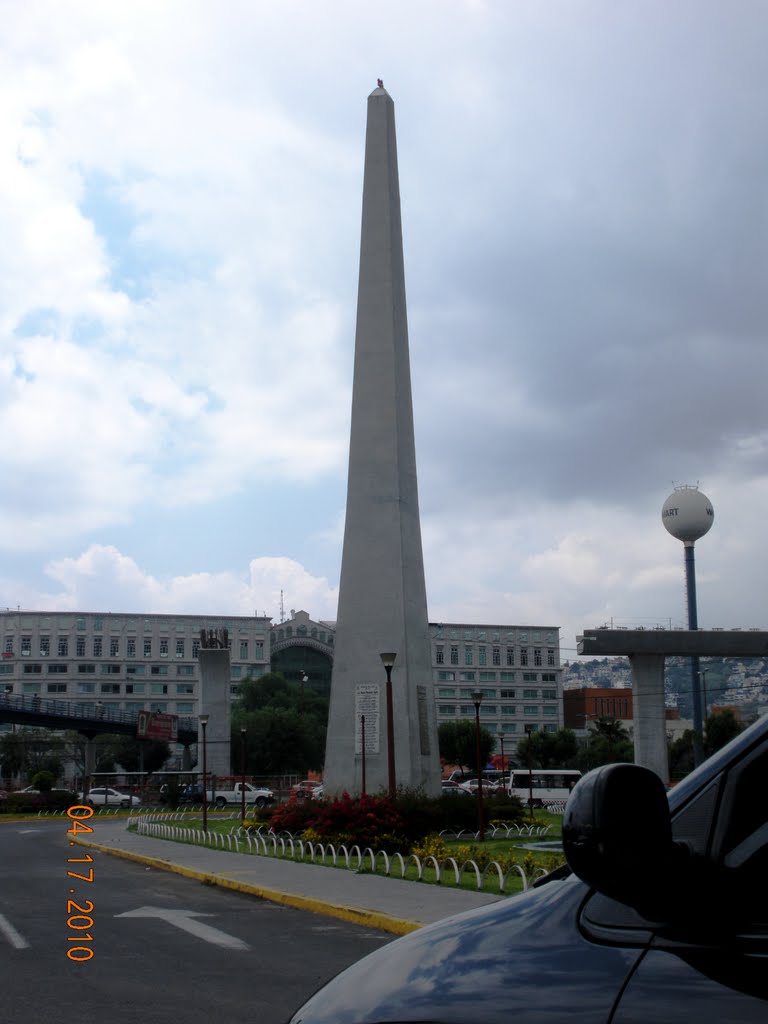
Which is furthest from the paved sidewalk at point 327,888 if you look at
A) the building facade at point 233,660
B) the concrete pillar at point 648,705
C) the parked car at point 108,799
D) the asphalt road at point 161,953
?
the building facade at point 233,660

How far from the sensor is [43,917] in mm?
14320

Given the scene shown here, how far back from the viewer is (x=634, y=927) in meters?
2.15

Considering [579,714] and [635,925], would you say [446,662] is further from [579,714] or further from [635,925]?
[635,925]

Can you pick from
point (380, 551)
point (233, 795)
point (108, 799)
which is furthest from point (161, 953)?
point (108, 799)

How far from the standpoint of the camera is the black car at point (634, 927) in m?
1.99

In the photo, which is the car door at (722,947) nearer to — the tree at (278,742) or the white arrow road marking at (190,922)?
the white arrow road marking at (190,922)

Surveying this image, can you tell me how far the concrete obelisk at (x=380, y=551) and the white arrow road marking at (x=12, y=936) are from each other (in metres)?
19.7

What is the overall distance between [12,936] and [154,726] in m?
68.0

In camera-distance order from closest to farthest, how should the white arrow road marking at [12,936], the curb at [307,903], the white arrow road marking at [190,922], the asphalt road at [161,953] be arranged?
the asphalt road at [161,953] → the white arrow road marking at [12,936] → the white arrow road marking at [190,922] → the curb at [307,903]

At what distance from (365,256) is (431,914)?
2516 centimetres

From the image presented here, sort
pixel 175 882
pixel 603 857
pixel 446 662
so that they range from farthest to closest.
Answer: pixel 446 662 → pixel 175 882 → pixel 603 857

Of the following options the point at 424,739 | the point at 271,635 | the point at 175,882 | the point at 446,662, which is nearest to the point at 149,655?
the point at 271,635

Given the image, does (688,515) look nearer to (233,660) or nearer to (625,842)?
(625,842)

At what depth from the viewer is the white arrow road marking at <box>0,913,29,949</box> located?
38.5ft
